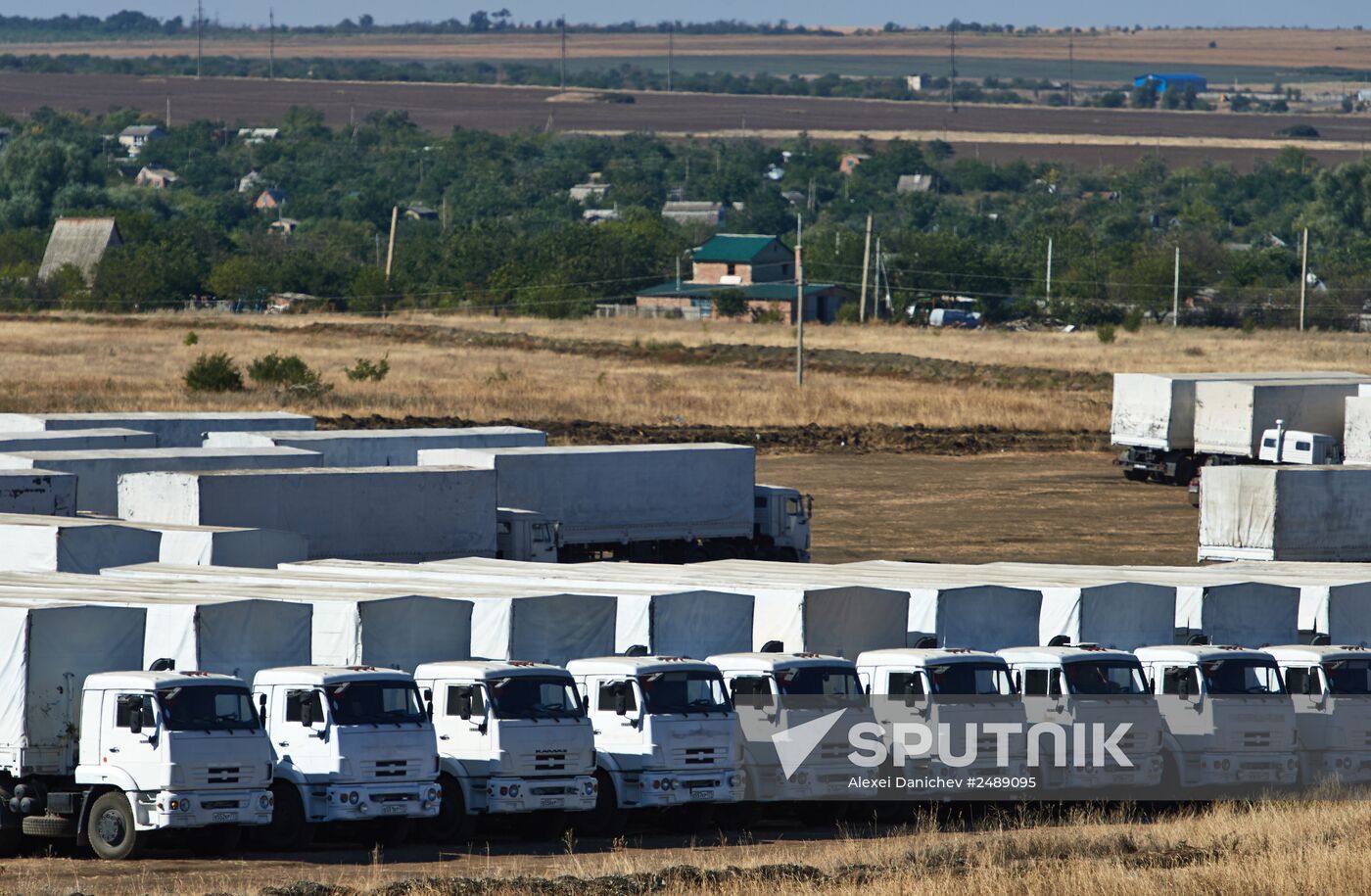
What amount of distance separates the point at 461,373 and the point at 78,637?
61.5 meters

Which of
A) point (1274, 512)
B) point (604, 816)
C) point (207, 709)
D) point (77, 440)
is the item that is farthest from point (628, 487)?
point (207, 709)

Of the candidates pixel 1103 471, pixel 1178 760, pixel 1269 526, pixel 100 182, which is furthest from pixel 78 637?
pixel 100 182

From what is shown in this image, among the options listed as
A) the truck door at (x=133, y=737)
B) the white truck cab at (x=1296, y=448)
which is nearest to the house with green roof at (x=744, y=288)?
the white truck cab at (x=1296, y=448)

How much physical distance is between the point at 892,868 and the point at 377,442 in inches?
1105

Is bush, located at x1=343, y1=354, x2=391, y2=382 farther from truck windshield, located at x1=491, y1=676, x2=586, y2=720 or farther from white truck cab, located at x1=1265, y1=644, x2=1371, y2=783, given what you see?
truck windshield, located at x1=491, y1=676, x2=586, y2=720

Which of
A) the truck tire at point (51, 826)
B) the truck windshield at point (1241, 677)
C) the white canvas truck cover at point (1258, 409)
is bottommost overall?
the white canvas truck cover at point (1258, 409)

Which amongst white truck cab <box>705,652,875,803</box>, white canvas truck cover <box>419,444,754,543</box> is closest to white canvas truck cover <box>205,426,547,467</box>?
white canvas truck cover <box>419,444,754,543</box>

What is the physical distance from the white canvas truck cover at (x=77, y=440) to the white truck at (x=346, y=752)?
73.3 ft

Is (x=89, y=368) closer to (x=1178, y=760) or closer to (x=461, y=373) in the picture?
(x=461, y=373)

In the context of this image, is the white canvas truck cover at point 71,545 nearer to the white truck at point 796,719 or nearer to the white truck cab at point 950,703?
the white truck at point 796,719

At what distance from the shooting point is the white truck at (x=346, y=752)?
2084cm

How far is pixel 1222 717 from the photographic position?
23.9 m

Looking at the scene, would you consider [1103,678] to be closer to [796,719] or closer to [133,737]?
[796,719]

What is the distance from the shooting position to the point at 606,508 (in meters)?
42.6
